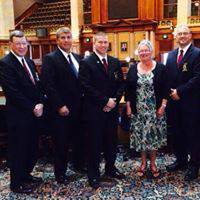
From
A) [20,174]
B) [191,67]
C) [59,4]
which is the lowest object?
[20,174]

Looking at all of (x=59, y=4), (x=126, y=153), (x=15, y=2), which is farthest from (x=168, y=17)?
(x=126, y=153)

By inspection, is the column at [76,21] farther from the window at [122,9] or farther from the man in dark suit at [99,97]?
the man in dark suit at [99,97]

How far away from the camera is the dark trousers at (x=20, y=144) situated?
261 cm

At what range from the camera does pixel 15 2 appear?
51.9 feet

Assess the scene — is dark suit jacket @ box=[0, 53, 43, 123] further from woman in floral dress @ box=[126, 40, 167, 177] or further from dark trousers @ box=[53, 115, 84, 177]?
woman in floral dress @ box=[126, 40, 167, 177]

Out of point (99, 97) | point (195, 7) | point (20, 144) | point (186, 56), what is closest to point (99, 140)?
point (99, 97)

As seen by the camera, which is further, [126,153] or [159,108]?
[126,153]

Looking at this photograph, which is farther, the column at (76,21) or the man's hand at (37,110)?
the column at (76,21)

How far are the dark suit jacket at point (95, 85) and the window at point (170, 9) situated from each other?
1060 centimetres

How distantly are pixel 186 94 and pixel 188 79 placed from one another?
148 millimetres

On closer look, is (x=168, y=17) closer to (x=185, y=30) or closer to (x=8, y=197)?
(x=185, y=30)

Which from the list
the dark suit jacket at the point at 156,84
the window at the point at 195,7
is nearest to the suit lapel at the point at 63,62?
the dark suit jacket at the point at 156,84

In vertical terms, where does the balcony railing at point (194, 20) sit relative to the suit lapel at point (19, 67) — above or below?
above

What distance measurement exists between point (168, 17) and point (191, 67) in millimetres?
10386
